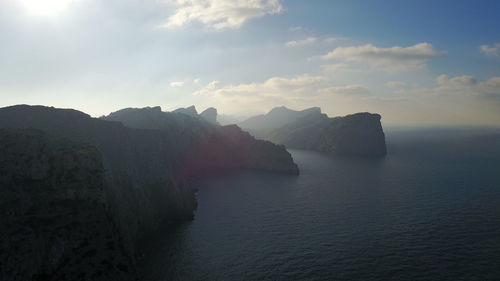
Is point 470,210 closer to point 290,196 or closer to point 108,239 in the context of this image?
point 290,196

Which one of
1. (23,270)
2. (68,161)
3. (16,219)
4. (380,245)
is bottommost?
(380,245)

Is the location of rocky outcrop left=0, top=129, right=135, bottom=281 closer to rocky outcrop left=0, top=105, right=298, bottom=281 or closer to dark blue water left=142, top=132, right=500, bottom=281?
rocky outcrop left=0, top=105, right=298, bottom=281

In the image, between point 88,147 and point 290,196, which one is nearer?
point 88,147

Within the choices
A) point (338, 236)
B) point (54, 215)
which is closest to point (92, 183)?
point (54, 215)

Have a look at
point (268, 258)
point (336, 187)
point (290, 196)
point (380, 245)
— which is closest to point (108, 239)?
point (268, 258)

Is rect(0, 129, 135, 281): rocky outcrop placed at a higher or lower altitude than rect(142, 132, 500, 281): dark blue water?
higher

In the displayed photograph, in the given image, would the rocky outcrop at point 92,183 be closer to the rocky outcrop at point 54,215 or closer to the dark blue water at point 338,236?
the rocky outcrop at point 54,215

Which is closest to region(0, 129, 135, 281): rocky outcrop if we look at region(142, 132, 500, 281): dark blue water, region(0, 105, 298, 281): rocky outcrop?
region(0, 105, 298, 281): rocky outcrop
